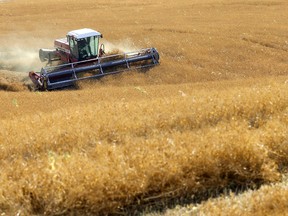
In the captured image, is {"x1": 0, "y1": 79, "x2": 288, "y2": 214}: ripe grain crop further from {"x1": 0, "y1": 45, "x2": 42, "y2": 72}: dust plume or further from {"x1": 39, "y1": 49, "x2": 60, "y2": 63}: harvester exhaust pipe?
{"x1": 0, "y1": 45, "x2": 42, "y2": 72}: dust plume

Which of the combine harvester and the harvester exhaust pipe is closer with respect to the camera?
the combine harvester

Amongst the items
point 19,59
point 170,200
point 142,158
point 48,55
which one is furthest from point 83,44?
point 170,200

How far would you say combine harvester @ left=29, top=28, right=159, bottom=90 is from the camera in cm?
2322

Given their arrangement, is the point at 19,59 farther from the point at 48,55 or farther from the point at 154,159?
the point at 154,159

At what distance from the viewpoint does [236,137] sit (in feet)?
19.1

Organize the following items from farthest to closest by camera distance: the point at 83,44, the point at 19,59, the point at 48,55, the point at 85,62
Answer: the point at 19,59 < the point at 48,55 < the point at 83,44 < the point at 85,62

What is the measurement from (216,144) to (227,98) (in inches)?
120

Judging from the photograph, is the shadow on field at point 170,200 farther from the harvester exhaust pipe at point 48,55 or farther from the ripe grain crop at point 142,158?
the harvester exhaust pipe at point 48,55

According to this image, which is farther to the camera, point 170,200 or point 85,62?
point 85,62

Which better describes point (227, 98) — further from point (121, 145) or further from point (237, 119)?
point (121, 145)

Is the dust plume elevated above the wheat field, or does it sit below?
below

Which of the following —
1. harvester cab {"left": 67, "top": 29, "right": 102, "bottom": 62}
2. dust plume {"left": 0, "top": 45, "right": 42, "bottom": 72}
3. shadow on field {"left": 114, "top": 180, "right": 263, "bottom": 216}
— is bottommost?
dust plume {"left": 0, "top": 45, "right": 42, "bottom": 72}

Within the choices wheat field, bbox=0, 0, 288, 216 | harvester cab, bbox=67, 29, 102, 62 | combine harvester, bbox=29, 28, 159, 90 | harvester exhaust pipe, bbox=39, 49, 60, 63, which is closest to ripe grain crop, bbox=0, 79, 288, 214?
wheat field, bbox=0, 0, 288, 216

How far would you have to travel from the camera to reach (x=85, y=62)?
24766mm
